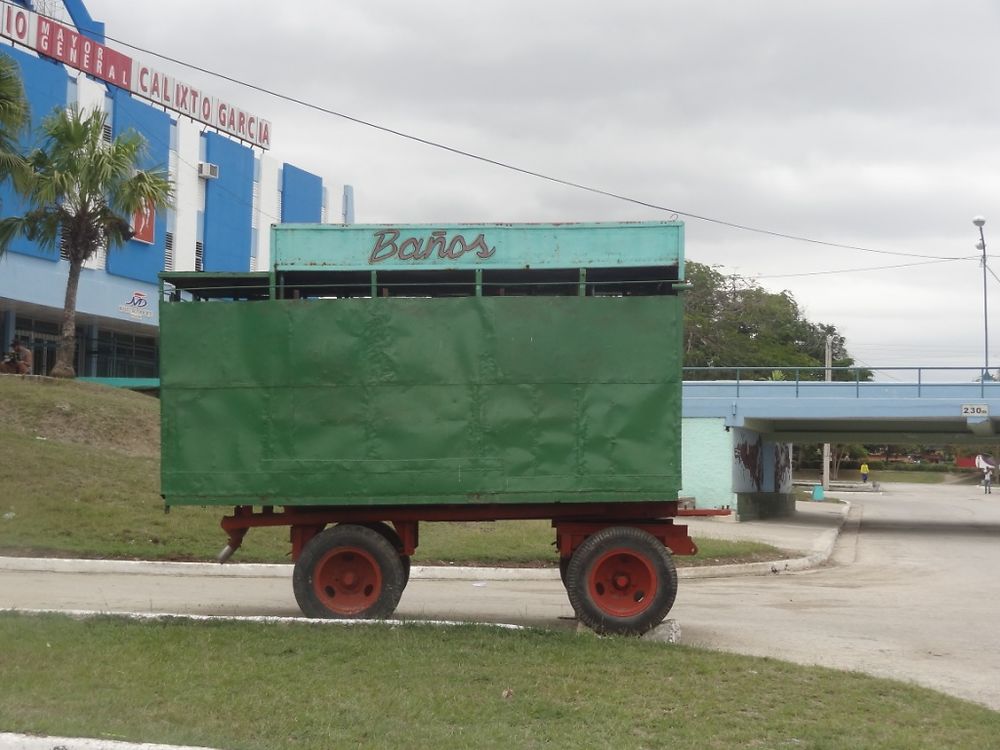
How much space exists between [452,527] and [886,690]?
11.7 meters

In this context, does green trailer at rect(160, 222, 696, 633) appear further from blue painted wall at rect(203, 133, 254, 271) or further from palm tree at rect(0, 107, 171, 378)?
blue painted wall at rect(203, 133, 254, 271)

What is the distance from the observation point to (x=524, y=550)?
54.4 ft

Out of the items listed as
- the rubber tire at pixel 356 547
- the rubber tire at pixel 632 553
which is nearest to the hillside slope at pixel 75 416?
the rubber tire at pixel 356 547

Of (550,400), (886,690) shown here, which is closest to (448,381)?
(550,400)

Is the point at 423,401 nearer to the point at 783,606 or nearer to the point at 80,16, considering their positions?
the point at 783,606

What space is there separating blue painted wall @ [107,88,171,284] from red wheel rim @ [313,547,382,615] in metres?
37.1

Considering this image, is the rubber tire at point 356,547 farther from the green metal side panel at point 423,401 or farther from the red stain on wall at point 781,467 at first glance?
the red stain on wall at point 781,467

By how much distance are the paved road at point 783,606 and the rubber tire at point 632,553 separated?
0.46 metres

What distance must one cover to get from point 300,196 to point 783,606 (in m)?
46.1

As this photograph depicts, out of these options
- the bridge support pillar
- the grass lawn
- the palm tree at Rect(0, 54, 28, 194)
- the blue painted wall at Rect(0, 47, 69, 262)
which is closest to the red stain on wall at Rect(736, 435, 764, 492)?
the bridge support pillar

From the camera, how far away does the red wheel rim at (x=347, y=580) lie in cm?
977

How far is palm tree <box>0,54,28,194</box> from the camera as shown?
18444 mm

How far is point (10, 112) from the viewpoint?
18516mm

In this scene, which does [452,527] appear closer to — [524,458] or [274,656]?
[524,458]
